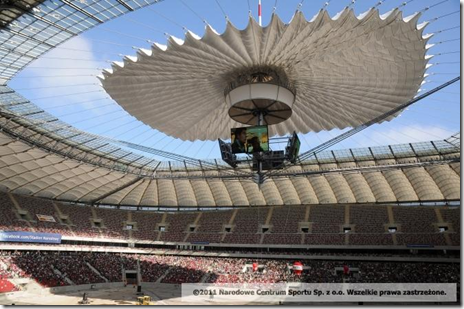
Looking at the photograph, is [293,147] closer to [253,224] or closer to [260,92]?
[260,92]

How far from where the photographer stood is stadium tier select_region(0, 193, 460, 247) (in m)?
59.6

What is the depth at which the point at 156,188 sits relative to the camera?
7350 centimetres

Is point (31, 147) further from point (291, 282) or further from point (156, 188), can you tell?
point (291, 282)

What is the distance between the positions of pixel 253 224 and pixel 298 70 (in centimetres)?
4131

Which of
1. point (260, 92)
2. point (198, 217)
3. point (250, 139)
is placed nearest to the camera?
point (260, 92)

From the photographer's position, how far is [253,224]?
69.4 meters

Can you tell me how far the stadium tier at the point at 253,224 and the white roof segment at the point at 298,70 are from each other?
26.9 meters

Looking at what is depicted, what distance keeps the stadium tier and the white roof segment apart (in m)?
26.9

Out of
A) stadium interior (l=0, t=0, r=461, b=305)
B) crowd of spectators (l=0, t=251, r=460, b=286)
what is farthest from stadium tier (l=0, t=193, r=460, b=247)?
crowd of spectators (l=0, t=251, r=460, b=286)

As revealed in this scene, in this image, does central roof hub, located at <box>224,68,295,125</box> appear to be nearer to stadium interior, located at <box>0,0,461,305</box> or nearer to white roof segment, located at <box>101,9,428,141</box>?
white roof segment, located at <box>101,9,428,141</box>

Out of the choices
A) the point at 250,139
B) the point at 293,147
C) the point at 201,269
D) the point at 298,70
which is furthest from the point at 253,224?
the point at 298,70

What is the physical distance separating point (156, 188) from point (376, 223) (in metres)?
38.9

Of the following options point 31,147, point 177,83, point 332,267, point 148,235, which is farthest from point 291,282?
point 31,147

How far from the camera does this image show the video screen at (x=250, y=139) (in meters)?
33.8
